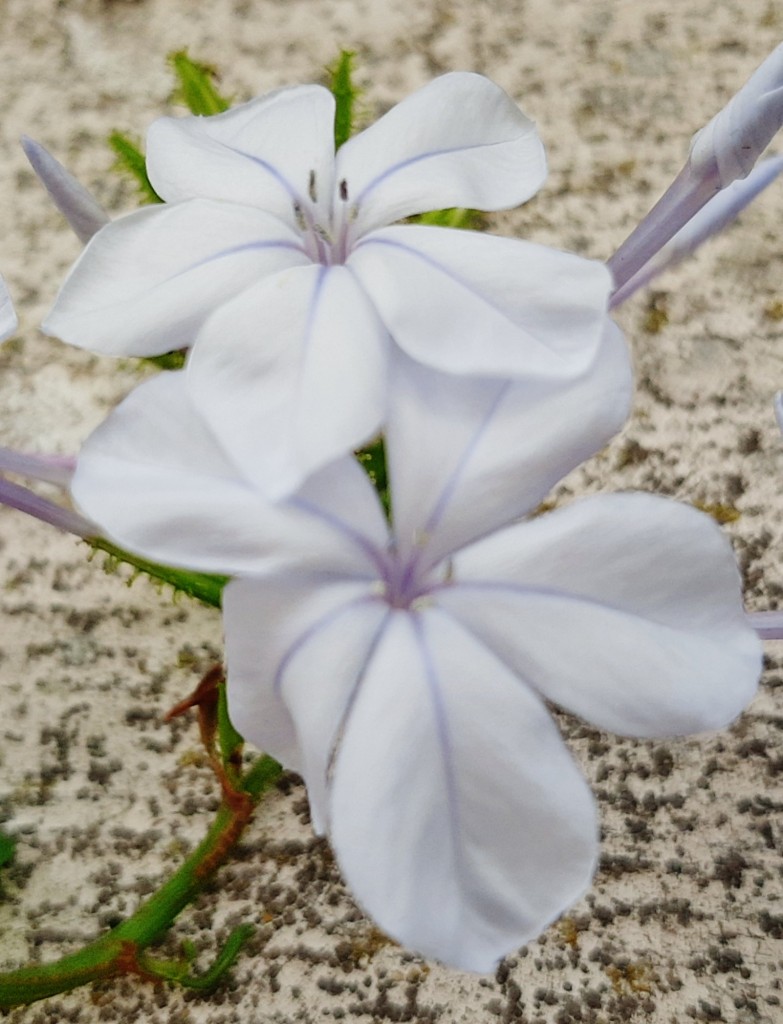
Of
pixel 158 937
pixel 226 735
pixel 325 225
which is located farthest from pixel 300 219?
pixel 158 937

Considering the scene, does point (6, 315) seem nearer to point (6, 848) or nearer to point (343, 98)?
point (343, 98)

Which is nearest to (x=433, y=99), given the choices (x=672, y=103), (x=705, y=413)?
(x=705, y=413)

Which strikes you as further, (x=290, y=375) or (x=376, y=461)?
(x=376, y=461)

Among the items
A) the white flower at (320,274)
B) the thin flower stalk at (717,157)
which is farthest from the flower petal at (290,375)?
the thin flower stalk at (717,157)

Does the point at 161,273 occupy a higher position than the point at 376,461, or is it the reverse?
the point at 161,273

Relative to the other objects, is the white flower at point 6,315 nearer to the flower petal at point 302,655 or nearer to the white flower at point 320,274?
the white flower at point 320,274

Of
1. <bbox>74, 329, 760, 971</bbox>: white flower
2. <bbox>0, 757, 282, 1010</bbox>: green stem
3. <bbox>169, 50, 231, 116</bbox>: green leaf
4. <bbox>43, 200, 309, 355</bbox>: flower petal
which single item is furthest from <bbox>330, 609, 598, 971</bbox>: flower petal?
<bbox>169, 50, 231, 116</bbox>: green leaf

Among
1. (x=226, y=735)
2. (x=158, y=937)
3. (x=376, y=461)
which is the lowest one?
(x=158, y=937)
